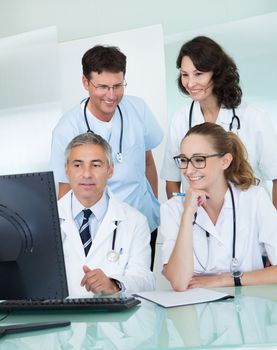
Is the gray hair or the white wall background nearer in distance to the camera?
the gray hair

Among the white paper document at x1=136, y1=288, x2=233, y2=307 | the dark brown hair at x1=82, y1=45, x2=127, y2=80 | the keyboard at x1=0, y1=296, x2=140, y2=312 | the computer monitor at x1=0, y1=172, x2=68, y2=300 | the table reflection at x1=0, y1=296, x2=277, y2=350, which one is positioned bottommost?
the table reflection at x1=0, y1=296, x2=277, y2=350

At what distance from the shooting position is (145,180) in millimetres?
3098

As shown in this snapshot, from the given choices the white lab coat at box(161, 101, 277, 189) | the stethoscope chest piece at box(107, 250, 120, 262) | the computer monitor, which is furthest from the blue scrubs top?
the computer monitor

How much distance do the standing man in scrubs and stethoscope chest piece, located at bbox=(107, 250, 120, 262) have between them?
74 cm

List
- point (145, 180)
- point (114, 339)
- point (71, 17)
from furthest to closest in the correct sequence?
point (71, 17)
point (145, 180)
point (114, 339)

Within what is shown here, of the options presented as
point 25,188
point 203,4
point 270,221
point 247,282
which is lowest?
point 247,282

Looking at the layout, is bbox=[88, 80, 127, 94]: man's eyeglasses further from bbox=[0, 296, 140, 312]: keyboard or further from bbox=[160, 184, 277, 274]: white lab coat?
bbox=[0, 296, 140, 312]: keyboard

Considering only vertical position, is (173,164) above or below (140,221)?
above

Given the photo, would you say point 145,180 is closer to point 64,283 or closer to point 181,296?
point 181,296

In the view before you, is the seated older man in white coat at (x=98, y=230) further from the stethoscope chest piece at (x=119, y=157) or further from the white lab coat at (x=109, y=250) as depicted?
the stethoscope chest piece at (x=119, y=157)

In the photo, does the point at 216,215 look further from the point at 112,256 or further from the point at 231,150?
the point at 112,256

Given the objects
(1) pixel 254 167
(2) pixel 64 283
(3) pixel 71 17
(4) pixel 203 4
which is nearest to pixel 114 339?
(2) pixel 64 283

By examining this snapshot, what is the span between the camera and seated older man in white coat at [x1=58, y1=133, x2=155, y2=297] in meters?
2.20

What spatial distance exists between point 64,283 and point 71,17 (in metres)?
3.27
